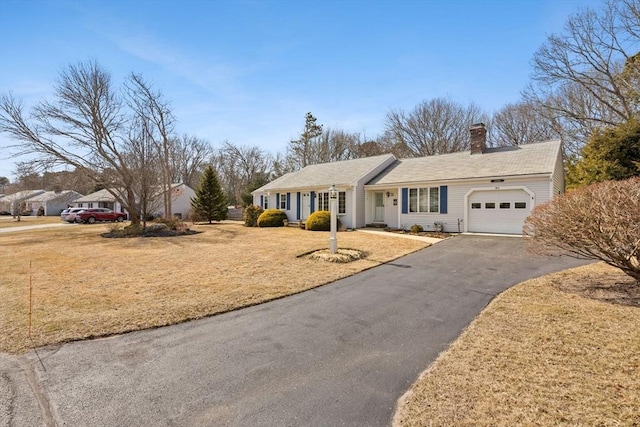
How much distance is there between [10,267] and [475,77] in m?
20.3

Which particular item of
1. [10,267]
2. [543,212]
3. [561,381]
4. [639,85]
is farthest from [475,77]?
[10,267]

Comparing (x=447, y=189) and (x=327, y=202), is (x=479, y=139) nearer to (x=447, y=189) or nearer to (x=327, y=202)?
(x=447, y=189)

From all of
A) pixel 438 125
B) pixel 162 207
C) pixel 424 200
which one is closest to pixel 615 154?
pixel 424 200

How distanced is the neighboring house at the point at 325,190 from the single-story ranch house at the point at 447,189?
61 millimetres

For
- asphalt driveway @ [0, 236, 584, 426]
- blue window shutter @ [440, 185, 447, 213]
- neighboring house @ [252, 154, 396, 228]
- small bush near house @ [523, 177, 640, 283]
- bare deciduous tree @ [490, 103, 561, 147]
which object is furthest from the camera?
bare deciduous tree @ [490, 103, 561, 147]

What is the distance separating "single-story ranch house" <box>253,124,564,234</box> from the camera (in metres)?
13.9

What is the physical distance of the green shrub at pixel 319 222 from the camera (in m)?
18.0

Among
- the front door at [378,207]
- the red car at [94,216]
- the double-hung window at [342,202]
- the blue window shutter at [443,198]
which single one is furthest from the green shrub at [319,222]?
the red car at [94,216]

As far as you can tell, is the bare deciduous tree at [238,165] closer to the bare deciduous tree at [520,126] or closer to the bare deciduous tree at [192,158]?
the bare deciduous tree at [192,158]

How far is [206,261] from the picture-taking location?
9.77 metres

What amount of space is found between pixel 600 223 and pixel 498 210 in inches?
378

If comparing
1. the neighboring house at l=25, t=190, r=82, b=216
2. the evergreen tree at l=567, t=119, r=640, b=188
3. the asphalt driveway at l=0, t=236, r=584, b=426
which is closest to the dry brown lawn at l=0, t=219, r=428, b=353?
the asphalt driveway at l=0, t=236, r=584, b=426

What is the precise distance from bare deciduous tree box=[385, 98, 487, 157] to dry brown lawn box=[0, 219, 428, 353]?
21370mm

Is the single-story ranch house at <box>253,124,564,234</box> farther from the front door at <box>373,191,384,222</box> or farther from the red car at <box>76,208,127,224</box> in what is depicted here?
the red car at <box>76,208,127,224</box>
